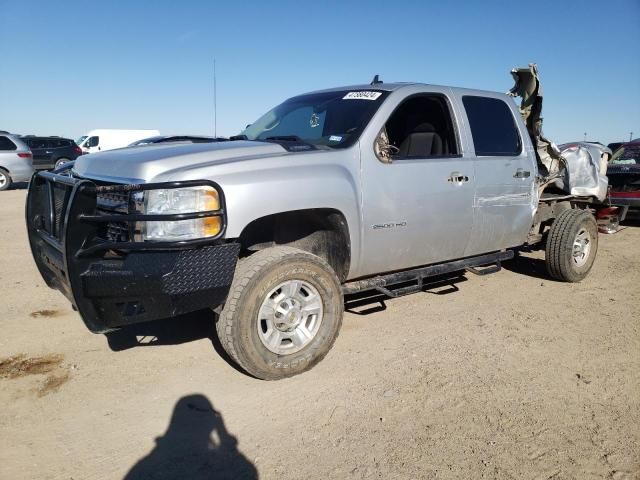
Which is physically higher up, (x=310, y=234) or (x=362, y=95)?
(x=362, y=95)

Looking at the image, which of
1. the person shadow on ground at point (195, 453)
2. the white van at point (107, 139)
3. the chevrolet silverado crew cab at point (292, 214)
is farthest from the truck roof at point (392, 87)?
the white van at point (107, 139)

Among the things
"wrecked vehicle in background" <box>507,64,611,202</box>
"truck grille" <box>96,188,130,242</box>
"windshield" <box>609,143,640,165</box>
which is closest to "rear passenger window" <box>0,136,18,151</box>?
"truck grille" <box>96,188,130,242</box>

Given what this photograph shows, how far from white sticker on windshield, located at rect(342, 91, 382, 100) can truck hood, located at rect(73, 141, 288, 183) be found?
94 centimetres

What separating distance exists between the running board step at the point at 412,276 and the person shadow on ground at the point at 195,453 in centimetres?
133

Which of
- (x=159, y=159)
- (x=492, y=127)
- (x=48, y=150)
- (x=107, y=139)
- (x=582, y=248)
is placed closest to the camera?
(x=159, y=159)

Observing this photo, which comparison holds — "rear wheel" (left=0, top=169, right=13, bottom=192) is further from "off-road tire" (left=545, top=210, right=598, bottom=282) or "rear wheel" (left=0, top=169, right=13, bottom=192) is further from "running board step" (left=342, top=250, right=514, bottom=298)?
"off-road tire" (left=545, top=210, right=598, bottom=282)

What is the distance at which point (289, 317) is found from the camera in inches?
121

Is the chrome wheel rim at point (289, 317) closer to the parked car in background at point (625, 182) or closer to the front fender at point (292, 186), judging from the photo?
the front fender at point (292, 186)

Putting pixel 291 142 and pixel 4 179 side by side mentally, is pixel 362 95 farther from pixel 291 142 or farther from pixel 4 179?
pixel 4 179

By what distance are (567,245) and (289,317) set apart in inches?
144

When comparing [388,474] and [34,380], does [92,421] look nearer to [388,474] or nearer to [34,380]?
[34,380]

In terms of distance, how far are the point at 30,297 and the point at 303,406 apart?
3379 mm

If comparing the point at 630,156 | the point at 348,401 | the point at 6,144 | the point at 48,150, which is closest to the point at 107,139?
the point at 48,150

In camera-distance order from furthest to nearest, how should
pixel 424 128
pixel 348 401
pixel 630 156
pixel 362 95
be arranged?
1. pixel 630 156
2. pixel 424 128
3. pixel 362 95
4. pixel 348 401
